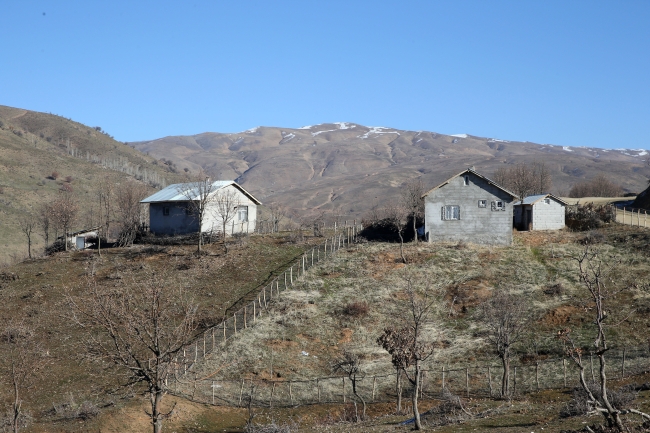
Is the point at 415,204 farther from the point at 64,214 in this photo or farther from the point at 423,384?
the point at 64,214

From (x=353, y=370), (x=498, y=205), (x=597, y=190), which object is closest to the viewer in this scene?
(x=353, y=370)

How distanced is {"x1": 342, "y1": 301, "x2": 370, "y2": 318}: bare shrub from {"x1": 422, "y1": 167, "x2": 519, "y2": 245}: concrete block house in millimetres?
15766

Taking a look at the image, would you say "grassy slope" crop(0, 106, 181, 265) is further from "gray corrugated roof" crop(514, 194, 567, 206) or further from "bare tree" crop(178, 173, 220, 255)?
"gray corrugated roof" crop(514, 194, 567, 206)

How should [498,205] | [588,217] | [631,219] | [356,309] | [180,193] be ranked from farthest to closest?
[180,193] < [588,217] < [631,219] < [498,205] < [356,309]

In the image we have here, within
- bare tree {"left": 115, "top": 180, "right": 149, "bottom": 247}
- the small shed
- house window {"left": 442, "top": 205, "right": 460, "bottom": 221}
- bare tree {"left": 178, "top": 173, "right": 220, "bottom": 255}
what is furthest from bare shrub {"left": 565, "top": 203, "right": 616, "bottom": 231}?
bare tree {"left": 115, "top": 180, "right": 149, "bottom": 247}

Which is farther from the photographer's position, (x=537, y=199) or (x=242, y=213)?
(x=242, y=213)

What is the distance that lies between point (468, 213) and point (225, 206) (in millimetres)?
23160

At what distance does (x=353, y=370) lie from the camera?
31938mm

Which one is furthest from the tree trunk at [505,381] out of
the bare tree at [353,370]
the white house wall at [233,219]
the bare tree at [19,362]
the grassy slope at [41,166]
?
the grassy slope at [41,166]

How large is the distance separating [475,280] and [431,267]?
378cm

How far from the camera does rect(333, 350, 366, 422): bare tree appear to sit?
2985cm

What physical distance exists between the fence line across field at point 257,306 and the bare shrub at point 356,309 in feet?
17.2

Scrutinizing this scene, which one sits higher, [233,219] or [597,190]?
[597,190]

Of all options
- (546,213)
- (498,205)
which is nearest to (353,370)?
(498,205)
